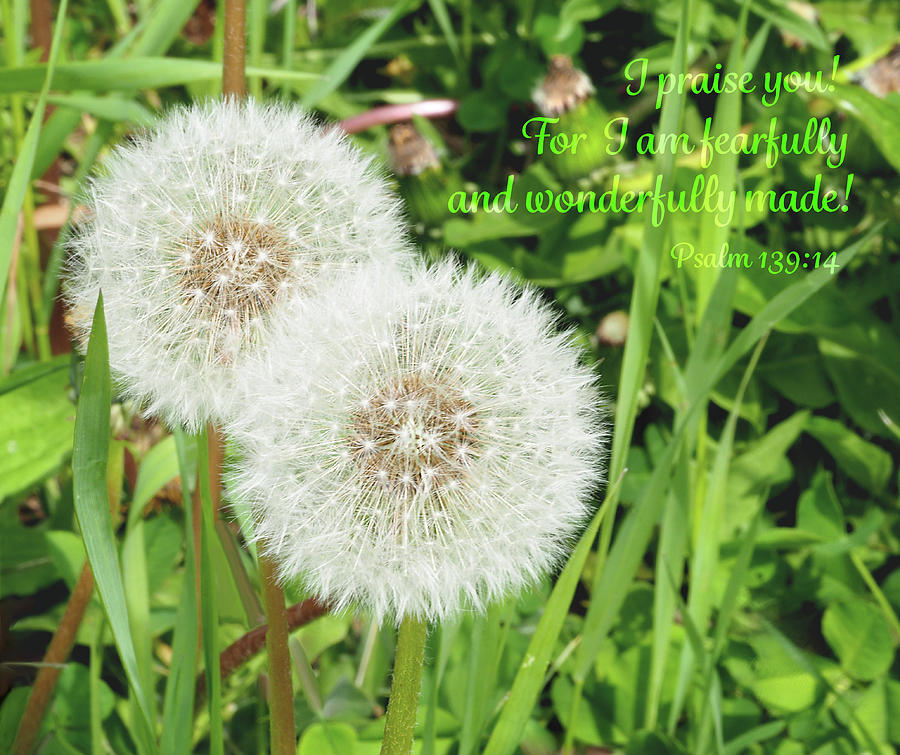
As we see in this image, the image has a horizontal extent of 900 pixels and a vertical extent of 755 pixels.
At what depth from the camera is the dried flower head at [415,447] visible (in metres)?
0.98

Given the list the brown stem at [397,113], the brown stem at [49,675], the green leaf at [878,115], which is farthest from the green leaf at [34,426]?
the green leaf at [878,115]

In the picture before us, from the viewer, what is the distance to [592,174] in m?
2.27

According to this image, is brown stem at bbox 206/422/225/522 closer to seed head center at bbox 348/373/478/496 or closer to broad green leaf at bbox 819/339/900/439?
seed head center at bbox 348/373/478/496

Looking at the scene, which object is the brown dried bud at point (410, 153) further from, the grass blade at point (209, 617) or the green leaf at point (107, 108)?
the grass blade at point (209, 617)

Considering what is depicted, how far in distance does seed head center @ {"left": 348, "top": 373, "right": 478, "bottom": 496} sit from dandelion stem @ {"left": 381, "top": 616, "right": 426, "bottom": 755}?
16 centimetres

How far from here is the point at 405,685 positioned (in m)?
0.99

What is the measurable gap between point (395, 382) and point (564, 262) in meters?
1.27

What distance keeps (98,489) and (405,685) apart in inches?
16.2

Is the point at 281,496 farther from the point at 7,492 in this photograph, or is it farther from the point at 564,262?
the point at 564,262

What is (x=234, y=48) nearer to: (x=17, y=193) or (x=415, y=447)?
(x=17, y=193)

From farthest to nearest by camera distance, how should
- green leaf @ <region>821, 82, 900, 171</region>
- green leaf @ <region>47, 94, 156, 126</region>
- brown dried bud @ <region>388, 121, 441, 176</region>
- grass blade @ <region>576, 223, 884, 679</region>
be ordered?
brown dried bud @ <region>388, 121, 441, 176</region>, green leaf @ <region>821, 82, 900, 171</region>, green leaf @ <region>47, 94, 156, 126</region>, grass blade @ <region>576, 223, 884, 679</region>

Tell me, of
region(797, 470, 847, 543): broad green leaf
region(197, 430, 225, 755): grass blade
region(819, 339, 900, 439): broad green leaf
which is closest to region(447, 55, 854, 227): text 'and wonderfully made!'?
region(819, 339, 900, 439): broad green leaf

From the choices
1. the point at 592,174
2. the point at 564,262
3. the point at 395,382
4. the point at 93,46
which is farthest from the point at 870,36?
the point at 93,46

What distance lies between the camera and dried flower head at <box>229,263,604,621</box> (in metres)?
0.98
